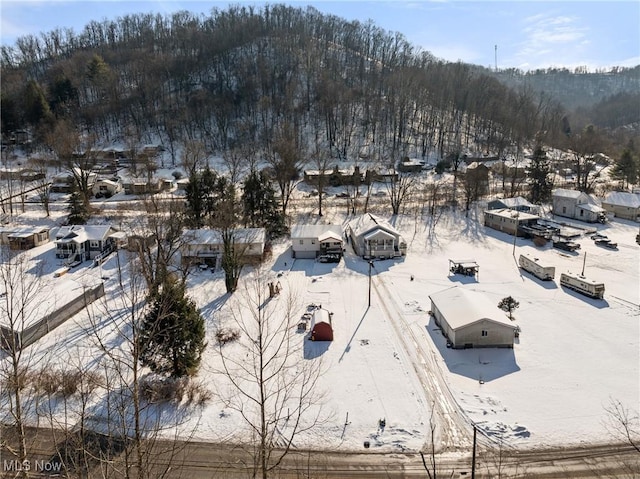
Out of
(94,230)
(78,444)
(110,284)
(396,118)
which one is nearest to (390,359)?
(78,444)

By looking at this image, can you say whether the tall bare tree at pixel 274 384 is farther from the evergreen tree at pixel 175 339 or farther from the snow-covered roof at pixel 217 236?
the snow-covered roof at pixel 217 236

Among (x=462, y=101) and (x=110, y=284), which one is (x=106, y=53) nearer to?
(x=462, y=101)

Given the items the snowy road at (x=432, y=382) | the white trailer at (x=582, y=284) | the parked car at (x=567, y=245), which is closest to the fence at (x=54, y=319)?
the snowy road at (x=432, y=382)

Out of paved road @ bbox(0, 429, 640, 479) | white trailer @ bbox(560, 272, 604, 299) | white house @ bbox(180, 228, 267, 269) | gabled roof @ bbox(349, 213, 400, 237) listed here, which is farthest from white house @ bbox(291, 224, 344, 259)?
paved road @ bbox(0, 429, 640, 479)

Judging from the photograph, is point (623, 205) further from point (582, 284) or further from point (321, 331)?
point (321, 331)

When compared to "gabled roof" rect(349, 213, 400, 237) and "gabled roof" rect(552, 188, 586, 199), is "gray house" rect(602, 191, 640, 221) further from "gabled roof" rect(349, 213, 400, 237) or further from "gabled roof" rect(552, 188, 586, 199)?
"gabled roof" rect(349, 213, 400, 237)

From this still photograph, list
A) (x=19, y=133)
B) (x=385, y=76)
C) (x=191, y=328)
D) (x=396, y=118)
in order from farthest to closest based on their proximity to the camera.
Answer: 1. (x=385, y=76)
2. (x=396, y=118)
3. (x=19, y=133)
4. (x=191, y=328)
